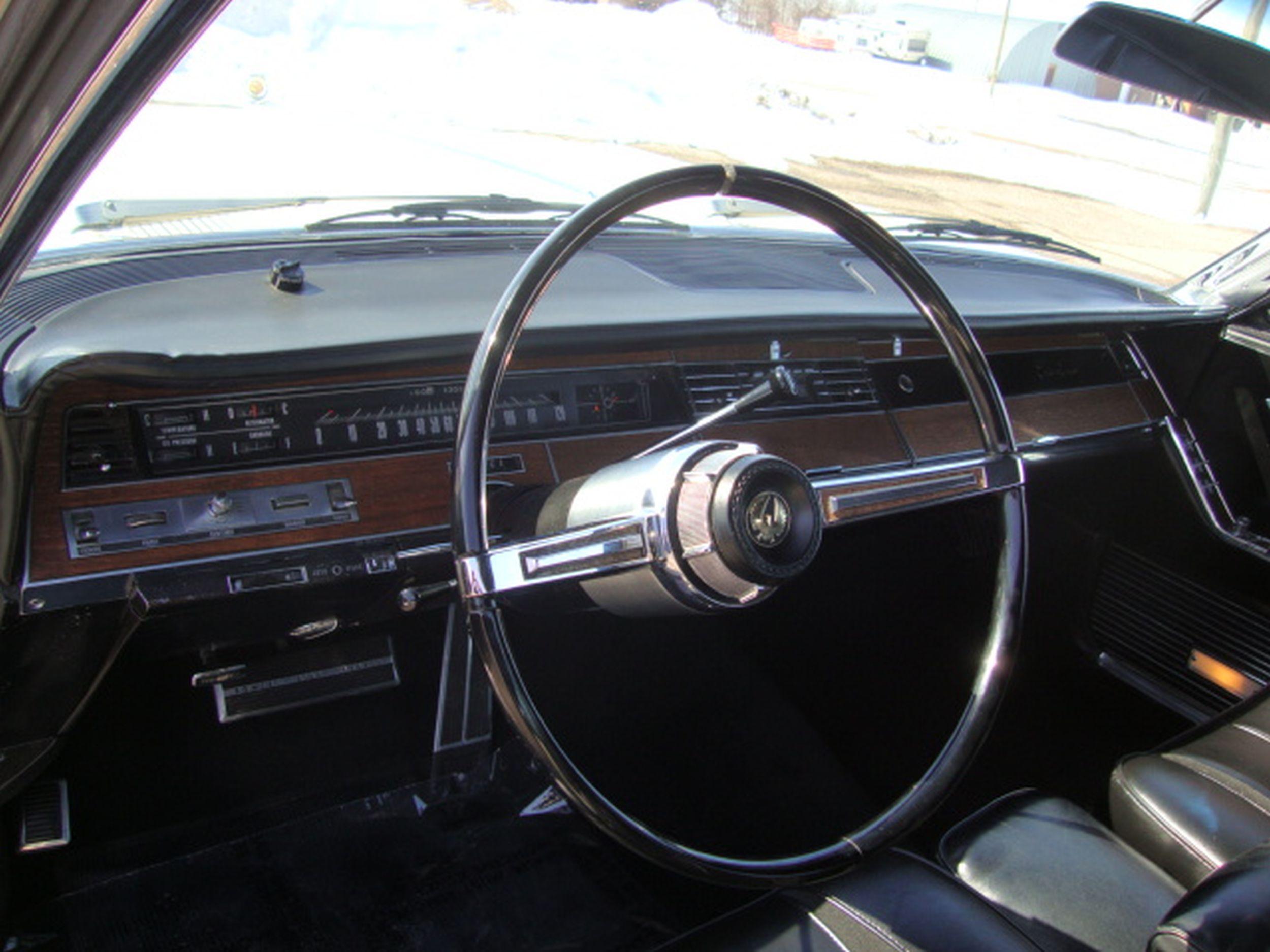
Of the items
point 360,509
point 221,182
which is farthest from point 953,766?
point 221,182

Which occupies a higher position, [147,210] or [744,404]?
[147,210]

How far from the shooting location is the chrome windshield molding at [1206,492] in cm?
289

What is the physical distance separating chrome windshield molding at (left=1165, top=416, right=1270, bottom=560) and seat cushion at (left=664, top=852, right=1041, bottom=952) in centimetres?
155

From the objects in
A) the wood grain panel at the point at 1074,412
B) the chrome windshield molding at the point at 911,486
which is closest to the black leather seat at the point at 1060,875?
the chrome windshield molding at the point at 911,486

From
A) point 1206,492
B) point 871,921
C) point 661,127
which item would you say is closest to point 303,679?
point 871,921

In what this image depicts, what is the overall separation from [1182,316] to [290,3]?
2217mm

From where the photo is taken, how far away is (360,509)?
2.05 metres

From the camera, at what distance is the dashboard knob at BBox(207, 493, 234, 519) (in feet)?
6.29

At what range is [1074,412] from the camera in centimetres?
296

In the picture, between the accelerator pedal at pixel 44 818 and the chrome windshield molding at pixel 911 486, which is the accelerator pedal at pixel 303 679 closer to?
the accelerator pedal at pixel 44 818

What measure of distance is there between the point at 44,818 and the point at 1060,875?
1.77 metres

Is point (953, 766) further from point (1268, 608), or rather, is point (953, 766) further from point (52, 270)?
point (52, 270)

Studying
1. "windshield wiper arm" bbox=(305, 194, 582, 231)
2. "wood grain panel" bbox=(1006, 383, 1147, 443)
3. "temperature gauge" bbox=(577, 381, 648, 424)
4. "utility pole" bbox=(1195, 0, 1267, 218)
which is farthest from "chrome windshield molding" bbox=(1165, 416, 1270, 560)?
"windshield wiper arm" bbox=(305, 194, 582, 231)

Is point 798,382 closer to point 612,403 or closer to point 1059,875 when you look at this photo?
point 612,403
